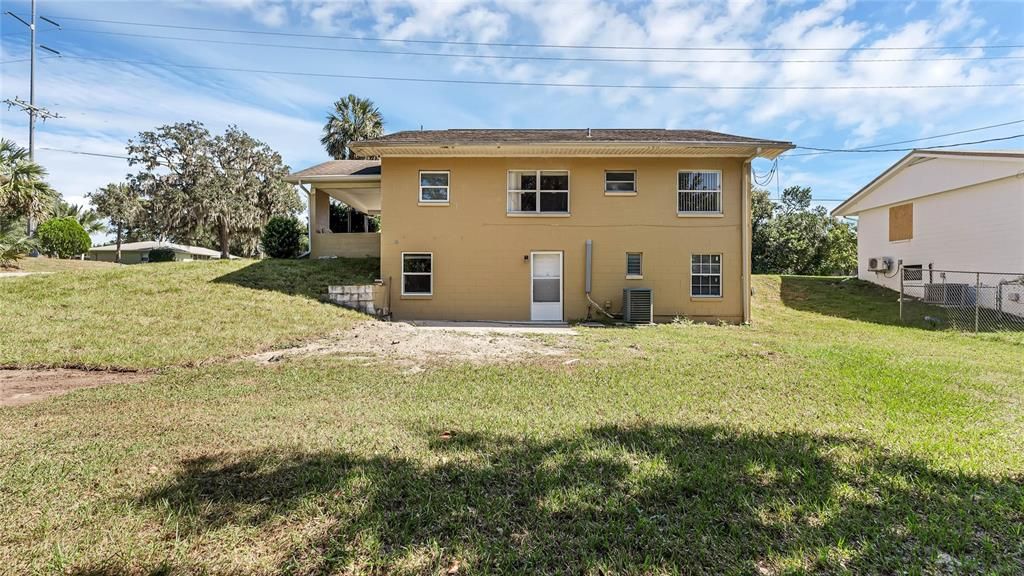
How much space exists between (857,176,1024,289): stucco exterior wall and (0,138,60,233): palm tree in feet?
95.0

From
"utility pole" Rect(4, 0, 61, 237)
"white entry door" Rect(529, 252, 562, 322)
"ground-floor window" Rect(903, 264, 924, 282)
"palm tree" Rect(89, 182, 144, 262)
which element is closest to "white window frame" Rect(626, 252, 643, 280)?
"white entry door" Rect(529, 252, 562, 322)

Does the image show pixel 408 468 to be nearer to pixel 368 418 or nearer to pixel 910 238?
pixel 368 418

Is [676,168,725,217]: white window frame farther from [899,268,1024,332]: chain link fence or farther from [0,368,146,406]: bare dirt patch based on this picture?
[0,368,146,406]: bare dirt patch

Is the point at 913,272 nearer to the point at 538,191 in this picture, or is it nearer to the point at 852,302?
the point at 852,302

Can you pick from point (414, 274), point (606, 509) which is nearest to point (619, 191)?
point (414, 274)

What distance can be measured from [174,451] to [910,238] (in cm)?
2233

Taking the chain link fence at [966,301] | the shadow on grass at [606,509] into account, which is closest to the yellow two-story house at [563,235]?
the chain link fence at [966,301]

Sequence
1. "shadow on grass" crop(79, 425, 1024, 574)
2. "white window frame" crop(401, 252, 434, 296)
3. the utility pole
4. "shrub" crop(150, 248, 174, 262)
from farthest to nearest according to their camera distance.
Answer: "shrub" crop(150, 248, 174, 262) < the utility pole < "white window frame" crop(401, 252, 434, 296) < "shadow on grass" crop(79, 425, 1024, 574)

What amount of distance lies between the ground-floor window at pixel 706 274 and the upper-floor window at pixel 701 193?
1.37 meters

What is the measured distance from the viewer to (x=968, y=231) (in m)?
14.2

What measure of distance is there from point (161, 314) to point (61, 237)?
16.3 meters

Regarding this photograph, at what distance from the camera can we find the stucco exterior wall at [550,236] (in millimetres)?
12758

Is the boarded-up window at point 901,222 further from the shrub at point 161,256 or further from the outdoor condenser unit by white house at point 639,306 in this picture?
the shrub at point 161,256

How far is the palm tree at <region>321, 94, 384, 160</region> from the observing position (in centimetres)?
2689
